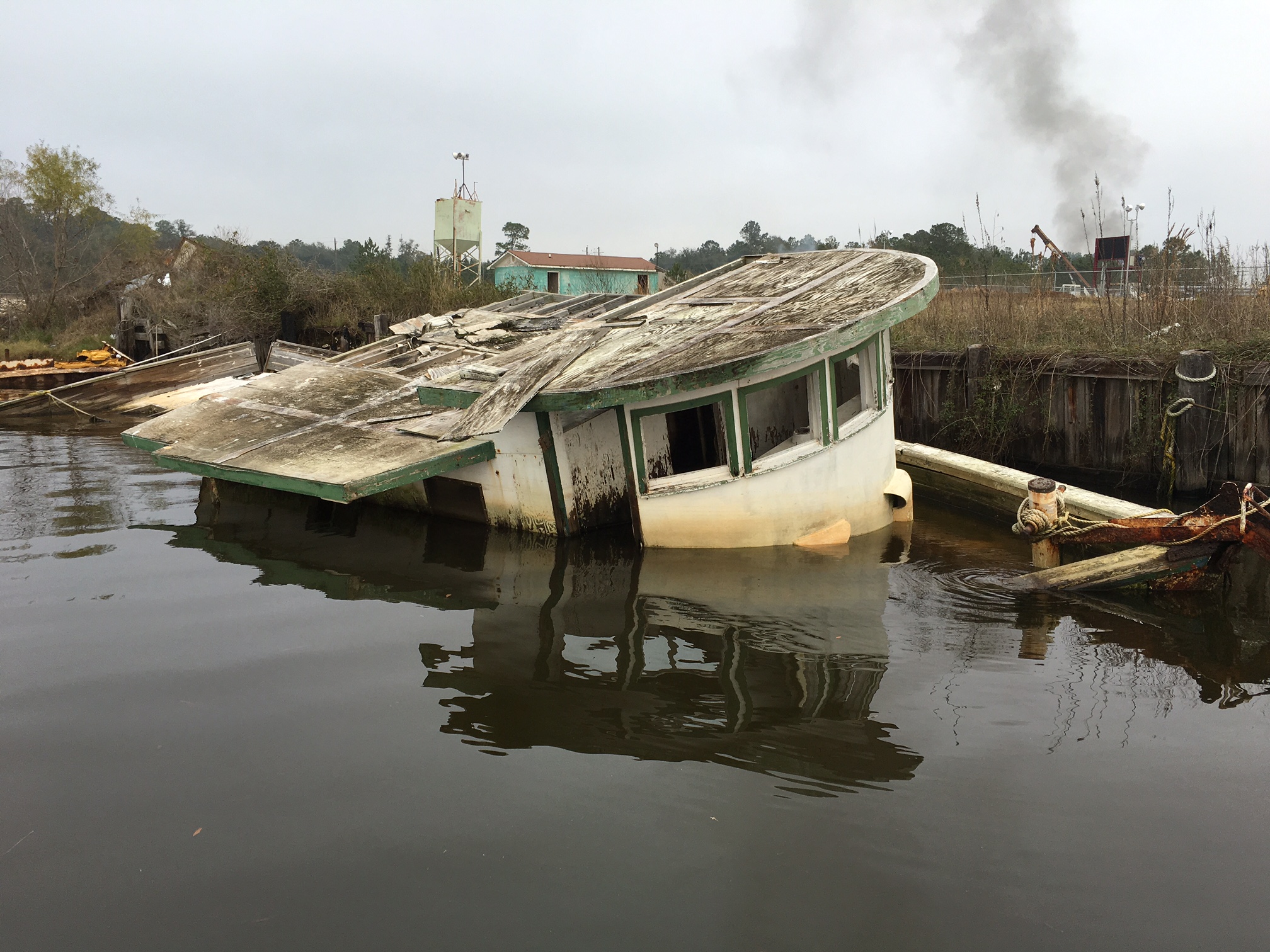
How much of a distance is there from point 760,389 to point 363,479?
362 cm

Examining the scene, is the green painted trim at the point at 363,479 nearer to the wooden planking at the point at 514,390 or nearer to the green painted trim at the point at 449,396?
the wooden planking at the point at 514,390

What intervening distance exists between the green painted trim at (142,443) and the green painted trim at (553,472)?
473cm

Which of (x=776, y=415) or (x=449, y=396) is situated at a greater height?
(x=449, y=396)

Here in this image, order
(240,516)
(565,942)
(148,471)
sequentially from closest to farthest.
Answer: (565,942)
(240,516)
(148,471)

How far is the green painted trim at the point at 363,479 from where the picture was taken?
7527mm

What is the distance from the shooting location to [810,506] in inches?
324

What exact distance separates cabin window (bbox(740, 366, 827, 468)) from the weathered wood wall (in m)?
2.94

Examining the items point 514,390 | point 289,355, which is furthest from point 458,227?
point 514,390

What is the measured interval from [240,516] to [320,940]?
766 centimetres

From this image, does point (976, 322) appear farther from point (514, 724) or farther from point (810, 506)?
point (514, 724)

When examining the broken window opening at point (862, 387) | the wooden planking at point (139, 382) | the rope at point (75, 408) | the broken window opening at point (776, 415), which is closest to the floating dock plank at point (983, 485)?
the broken window opening at point (862, 387)

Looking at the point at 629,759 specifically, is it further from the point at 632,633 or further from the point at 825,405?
the point at 825,405

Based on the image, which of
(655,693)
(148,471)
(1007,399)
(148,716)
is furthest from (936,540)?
(148,471)

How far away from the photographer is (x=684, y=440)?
31.7 ft
